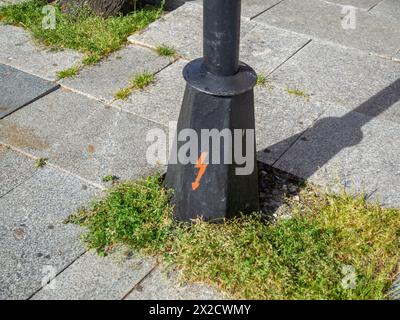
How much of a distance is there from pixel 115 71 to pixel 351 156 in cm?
229

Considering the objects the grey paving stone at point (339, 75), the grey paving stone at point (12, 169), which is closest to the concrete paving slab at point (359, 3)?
the grey paving stone at point (339, 75)

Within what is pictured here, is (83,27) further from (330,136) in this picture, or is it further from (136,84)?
(330,136)

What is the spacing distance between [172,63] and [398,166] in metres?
2.31

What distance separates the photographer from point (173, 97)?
466 centimetres

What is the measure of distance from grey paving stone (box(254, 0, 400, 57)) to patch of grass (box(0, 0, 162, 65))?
141 cm

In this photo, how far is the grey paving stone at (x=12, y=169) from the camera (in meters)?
3.71

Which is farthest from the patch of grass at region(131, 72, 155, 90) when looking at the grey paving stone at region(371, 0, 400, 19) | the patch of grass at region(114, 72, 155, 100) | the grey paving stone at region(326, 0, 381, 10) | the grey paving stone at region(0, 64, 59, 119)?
the grey paving stone at region(371, 0, 400, 19)

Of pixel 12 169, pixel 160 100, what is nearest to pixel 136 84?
pixel 160 100

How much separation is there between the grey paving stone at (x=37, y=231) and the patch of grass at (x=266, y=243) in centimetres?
13

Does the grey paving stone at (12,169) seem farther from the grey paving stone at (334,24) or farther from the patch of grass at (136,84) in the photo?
the grey paving stone at (334,24)

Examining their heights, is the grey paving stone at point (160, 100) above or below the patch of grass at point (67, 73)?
below

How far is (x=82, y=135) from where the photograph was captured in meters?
4.16

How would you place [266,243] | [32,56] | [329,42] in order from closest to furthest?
[266,243] → [32,56] → [329,42]
